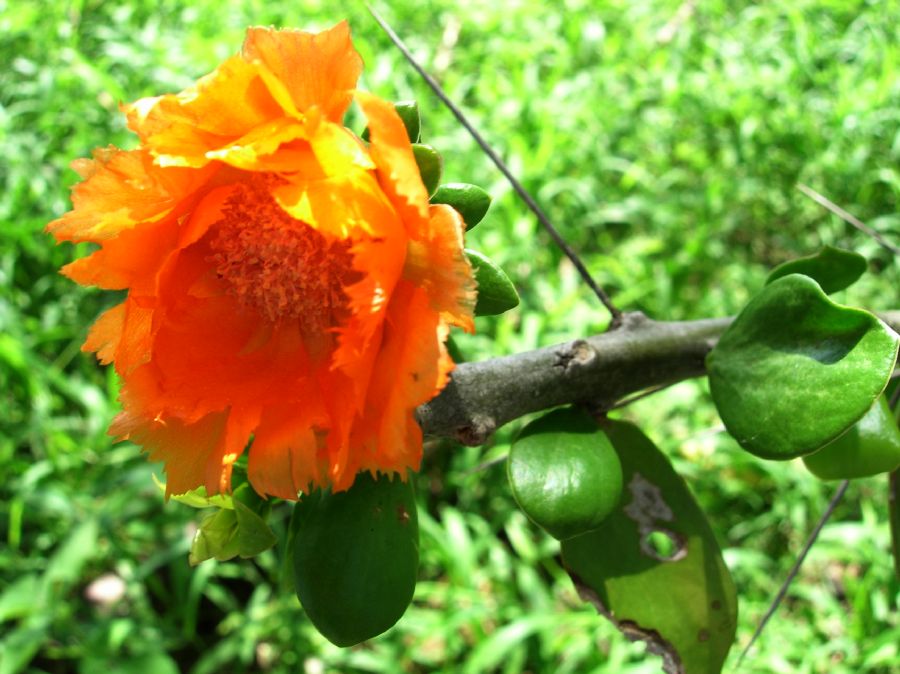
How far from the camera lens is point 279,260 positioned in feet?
1.99

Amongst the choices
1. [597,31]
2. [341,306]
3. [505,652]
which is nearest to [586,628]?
[505,652]

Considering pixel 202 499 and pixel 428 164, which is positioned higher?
pixel 428 164

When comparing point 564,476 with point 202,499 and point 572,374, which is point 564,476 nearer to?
point 572,374

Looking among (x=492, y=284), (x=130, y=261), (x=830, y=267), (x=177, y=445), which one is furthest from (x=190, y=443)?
(x=830, y=267)

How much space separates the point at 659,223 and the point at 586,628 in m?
1.20

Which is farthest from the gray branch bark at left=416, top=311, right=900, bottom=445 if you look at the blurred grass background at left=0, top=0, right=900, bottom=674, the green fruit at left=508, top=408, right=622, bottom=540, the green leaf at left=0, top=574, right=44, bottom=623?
the green leaf at left=0, top=574, right=44, bottom=623

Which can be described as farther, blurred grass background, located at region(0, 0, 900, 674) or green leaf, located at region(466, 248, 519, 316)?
blurred grass background, located at region(0, 0, 900, 674)

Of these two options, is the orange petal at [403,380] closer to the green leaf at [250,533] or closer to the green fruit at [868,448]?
the green leaf at [250,533]

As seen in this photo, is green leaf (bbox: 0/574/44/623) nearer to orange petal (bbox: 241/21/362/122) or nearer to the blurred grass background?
the blurred grass background

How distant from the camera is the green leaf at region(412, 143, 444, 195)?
0.56m

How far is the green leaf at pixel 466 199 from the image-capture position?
0.60 metres

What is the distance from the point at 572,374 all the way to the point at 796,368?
155 millimetres

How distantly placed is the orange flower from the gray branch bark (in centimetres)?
7

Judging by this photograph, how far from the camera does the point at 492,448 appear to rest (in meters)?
2.14
